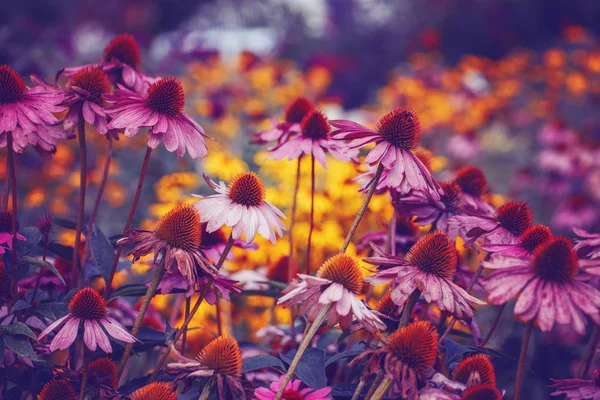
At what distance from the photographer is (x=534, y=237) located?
1.11m

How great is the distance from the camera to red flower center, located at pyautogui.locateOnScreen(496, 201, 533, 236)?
122 centimetres

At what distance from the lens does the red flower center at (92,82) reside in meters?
1.24

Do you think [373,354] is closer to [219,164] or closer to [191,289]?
[191,289]

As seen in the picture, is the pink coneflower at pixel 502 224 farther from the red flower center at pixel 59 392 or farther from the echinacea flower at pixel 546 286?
the red flower center at pixel 59 392

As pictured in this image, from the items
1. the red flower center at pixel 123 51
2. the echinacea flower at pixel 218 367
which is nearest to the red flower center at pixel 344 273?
the echinacea flower at pixel 218 367

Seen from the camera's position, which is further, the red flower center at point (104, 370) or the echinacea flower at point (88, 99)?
the echinacea flower at point (88, 99)

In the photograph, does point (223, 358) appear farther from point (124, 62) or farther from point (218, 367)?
point (124, 62)

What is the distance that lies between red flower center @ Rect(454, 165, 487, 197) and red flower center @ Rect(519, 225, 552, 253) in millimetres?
420

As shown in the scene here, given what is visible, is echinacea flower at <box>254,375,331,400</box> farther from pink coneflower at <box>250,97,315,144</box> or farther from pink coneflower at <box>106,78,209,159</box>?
pink coneflower at <box>250,97,315,144</box>

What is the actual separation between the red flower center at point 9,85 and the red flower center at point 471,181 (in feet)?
3.80

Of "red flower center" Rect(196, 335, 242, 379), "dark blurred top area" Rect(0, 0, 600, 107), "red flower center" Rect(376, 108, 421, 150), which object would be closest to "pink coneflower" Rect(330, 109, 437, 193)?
"red flower center" Rect(376, 108, 421, 150)

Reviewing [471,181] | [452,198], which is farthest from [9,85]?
[471,181]

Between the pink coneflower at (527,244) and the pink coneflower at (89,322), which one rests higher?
the pink coneflower at (527,244)

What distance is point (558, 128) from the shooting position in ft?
16.0
